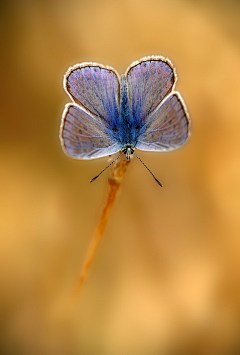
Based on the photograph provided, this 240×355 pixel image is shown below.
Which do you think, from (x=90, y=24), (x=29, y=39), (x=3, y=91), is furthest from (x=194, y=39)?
(x=3, y=91)

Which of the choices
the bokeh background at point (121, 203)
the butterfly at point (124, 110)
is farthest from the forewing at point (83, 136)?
the bokeh background at point (121, 203)

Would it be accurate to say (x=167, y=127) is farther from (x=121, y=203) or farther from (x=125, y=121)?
(x=121, y=203)

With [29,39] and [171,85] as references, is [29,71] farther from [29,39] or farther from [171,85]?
[171,85]

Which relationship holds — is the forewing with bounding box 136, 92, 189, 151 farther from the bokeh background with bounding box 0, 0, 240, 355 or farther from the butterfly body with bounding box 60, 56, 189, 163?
the bokeh background with bounding box 0, 0, 240, 355

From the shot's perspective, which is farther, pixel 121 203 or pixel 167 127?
pixel 121 203

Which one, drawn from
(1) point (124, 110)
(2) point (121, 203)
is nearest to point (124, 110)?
(1) point (124, 110)

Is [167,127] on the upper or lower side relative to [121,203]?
upper

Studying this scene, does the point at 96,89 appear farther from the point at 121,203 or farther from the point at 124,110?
the point at 121,203
